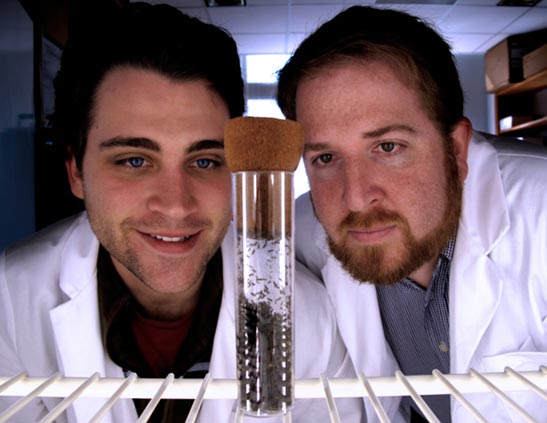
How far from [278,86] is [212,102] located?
0.27 m

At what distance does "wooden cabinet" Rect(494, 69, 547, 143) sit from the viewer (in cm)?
346

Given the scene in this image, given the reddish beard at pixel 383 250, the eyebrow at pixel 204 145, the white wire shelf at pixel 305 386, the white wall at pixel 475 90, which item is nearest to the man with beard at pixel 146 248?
the eyebrow at pixel 204 145

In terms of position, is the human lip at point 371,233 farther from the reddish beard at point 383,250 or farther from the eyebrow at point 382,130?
the eyebrow at point 382,130

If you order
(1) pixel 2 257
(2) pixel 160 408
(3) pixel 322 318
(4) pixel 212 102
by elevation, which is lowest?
(2) pixel 160 408

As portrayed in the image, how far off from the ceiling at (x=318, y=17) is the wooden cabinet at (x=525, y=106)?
0.53 metres

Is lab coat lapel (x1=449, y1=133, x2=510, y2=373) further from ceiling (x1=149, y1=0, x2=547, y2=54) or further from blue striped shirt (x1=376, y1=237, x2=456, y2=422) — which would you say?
ceiling (x1=149, y1=0, x2=547, y2=54)

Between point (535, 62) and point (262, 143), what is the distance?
364 cm

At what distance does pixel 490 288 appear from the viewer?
3.07 feet

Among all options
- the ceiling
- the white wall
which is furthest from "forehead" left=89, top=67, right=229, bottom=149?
the white wall

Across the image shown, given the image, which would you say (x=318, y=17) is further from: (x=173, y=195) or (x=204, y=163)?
(x=173, y=195)

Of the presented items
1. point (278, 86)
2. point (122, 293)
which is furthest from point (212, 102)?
point (122, 293)

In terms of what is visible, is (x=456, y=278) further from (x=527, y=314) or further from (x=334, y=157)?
(x=334, y=157)

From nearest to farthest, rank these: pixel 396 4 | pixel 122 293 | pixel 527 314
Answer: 1. pixel 527 314
2. pixel 122 293
3. pixel 396 4

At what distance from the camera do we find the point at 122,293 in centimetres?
105
